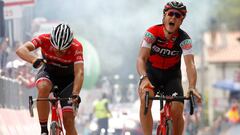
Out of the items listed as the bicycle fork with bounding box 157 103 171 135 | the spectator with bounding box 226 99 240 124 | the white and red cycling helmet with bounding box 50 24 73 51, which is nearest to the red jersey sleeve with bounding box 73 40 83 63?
the white and red cycling helmet with bounding box 50 24 73 51

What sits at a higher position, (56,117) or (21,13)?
(21,13)

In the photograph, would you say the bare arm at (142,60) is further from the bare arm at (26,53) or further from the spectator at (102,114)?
the spectator at (102,114)

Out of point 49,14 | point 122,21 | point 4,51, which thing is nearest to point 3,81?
point 4,51

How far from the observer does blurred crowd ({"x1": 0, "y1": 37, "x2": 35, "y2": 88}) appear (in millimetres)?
19862

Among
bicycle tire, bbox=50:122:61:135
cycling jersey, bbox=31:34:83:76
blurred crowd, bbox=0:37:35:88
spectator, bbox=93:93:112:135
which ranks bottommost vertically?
spectator, bbox=93:93:112:135

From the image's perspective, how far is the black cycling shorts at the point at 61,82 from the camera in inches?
531

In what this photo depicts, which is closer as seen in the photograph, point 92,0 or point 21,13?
point 21,13

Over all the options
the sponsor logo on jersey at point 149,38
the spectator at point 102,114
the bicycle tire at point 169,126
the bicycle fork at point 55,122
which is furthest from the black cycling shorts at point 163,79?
the spectator at point 102,114

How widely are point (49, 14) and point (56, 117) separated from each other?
17.0m

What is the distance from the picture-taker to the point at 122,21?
121 ft

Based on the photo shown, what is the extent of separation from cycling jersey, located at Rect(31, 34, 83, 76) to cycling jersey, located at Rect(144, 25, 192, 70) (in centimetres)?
100

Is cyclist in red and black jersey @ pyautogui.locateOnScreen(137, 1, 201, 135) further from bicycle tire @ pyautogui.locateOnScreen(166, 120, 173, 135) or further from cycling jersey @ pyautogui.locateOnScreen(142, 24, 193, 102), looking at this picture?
bicycle tire @ pyautogui.locateOnScreen(166, 120, 173, 135)

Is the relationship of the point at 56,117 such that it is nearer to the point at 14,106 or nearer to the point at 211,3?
the point at 14,106

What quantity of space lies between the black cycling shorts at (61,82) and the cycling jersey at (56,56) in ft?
0.23
